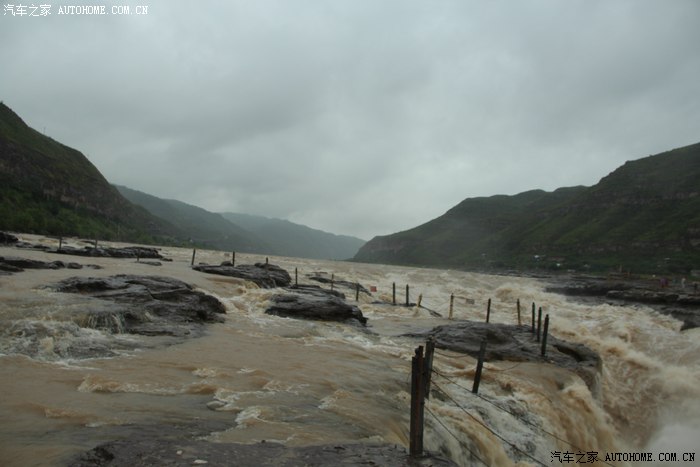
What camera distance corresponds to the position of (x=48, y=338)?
13.2m

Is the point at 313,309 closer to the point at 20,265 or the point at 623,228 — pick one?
the point at 20,265

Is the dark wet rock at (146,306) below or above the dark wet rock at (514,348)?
above

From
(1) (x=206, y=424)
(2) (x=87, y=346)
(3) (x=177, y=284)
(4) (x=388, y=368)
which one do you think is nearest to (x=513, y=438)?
(4) (x=388, y=368)

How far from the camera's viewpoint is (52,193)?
116 metres

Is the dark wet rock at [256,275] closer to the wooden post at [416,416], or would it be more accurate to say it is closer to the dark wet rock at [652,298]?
the wooden post at [416,416]

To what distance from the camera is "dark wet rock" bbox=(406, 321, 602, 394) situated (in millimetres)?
20244

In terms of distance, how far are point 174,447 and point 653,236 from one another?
140 meters

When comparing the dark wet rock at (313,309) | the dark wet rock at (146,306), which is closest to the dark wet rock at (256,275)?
the dark wet rock at (313,309)

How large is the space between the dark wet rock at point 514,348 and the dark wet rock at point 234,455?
13.7m

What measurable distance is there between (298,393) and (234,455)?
179 inches

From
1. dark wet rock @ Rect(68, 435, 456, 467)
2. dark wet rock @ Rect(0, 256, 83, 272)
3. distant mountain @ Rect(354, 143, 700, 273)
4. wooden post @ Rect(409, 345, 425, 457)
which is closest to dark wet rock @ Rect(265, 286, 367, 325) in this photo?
dark wet rock @ Rect(0, 256, 83, 272)

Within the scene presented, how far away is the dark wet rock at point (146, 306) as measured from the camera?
53.4 feet

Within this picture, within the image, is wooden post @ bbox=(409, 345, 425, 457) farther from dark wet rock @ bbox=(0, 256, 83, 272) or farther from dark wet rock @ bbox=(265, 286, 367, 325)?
dark wet rock @ bbox=(0, 256, 83, 272)

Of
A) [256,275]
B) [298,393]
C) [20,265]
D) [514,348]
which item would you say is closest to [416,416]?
[298,393]
